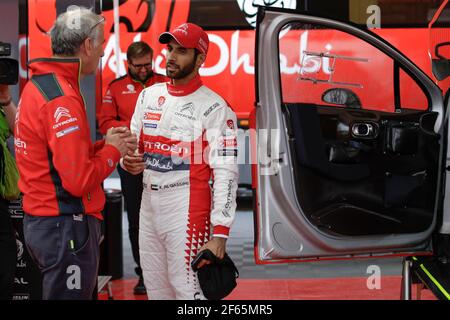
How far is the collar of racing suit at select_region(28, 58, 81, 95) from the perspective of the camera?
2609 millimetres

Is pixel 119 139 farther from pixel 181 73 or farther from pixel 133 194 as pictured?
pixel 133 194

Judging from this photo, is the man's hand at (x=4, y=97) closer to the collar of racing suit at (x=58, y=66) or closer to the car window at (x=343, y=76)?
the collar of racing suit at (x=58, y=66)

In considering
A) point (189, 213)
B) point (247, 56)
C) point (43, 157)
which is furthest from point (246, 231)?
point (43, 157)

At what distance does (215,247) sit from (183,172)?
325 millimetres

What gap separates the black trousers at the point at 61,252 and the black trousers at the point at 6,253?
393mm

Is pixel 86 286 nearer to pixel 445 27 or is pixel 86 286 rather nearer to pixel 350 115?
pixel 350 115

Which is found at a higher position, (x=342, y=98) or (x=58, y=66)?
(x=58, y=66)


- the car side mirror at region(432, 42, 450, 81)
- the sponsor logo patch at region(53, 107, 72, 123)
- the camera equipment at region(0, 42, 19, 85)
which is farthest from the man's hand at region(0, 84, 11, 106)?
the car side mirror at region(432, 42, 450, 81)

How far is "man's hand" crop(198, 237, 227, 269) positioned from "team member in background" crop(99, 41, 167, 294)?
65.1 inches

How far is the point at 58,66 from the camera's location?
261 cm

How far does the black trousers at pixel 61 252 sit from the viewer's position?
260 cm

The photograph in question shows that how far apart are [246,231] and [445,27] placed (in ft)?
12.2

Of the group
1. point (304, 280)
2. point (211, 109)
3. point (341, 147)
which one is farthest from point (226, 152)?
point (304, 280)

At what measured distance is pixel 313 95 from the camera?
10.9 ft
